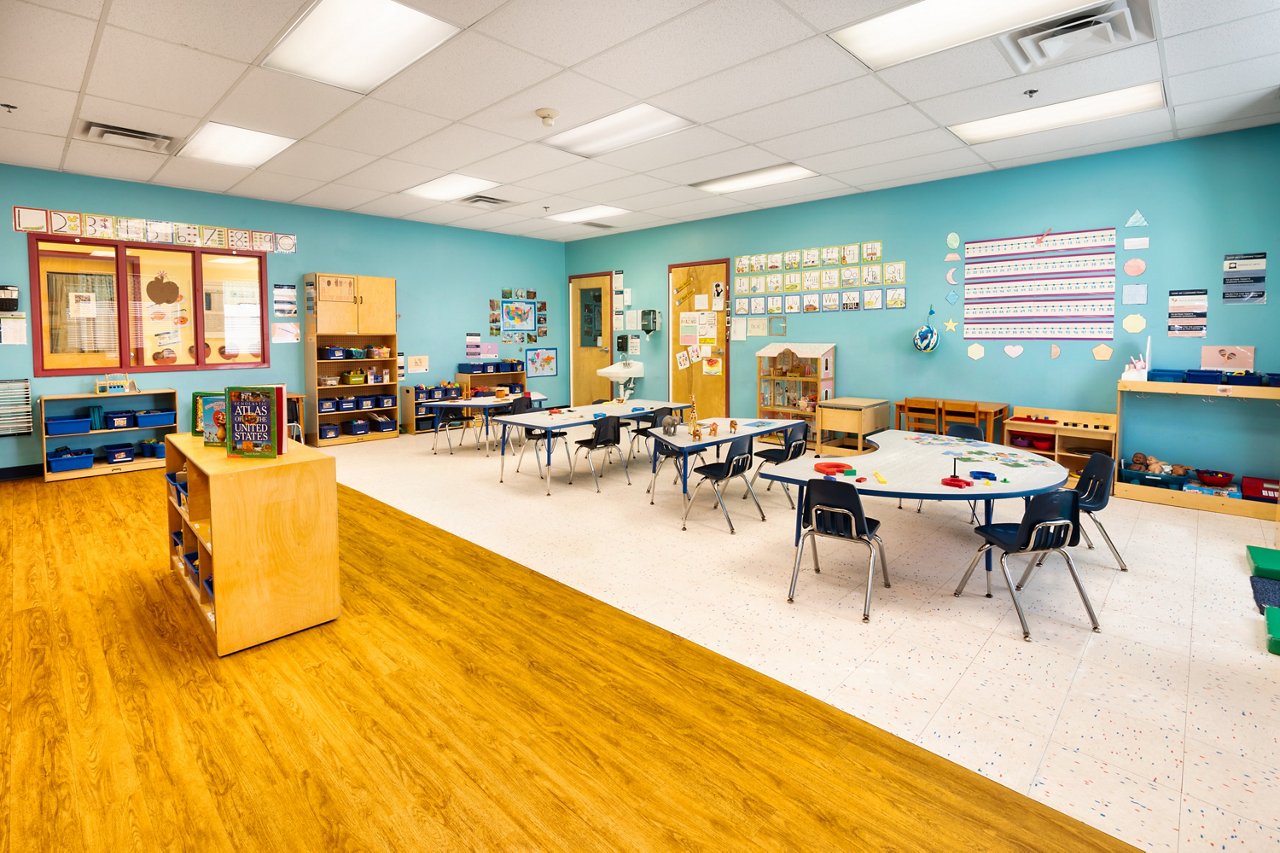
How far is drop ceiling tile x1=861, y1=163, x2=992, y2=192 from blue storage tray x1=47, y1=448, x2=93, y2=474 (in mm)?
8771

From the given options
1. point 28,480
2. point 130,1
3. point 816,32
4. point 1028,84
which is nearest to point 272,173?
point 130,1

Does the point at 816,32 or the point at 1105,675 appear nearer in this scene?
the point at 1105,675

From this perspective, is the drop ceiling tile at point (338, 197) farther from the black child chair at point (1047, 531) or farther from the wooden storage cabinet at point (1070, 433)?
the wooden storage cabinet at point (1070, 433)

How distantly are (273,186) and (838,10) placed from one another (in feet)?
20.9

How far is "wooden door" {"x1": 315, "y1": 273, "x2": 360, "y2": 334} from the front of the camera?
8.06 metres

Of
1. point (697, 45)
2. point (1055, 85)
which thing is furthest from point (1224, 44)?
point (697, 45)

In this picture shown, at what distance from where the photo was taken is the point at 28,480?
6.38m

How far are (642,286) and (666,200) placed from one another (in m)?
2.24

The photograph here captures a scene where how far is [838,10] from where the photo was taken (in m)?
3.35

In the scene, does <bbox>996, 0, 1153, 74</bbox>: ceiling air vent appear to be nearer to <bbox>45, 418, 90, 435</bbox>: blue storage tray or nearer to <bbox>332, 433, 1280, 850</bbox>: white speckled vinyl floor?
<bbox>332, 433, 1280, 850</bbox>: white speckled vinyl floor

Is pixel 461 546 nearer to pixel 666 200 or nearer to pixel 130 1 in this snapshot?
pixel 130 1

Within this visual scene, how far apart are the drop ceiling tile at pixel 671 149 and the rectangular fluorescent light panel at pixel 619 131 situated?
10cm

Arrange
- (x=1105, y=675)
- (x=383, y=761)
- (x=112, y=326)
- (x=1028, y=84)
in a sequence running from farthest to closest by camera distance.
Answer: (x=112, y=326)
(x=1028, y=84)
(x=1105, y=675)
(x=383, y=761)

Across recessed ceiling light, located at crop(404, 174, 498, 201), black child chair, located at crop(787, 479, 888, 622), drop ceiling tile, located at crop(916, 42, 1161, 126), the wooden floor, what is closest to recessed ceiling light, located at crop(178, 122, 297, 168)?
recessed ceiling light, located at crop(404, 174, 498, 201)
